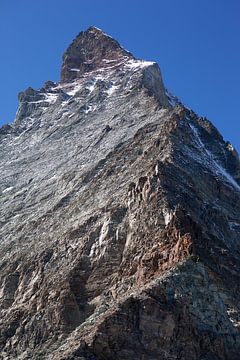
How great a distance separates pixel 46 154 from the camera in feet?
296

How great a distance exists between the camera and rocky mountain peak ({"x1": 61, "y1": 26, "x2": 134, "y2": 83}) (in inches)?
5595

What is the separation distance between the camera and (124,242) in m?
46.7

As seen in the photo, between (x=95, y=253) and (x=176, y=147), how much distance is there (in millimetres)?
17100

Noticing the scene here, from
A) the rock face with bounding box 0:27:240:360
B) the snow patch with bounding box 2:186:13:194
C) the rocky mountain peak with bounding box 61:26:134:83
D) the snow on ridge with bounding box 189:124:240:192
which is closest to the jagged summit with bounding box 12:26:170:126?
the rocky mountain peak with bounding box 61:26:134:83

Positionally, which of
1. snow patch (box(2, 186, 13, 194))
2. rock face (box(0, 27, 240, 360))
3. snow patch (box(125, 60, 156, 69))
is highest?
snow patch (box(125, 60, 156, 69))

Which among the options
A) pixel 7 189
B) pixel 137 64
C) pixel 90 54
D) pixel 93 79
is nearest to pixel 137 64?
pixel 137 64

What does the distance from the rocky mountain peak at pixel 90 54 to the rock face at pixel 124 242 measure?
47.7 meters

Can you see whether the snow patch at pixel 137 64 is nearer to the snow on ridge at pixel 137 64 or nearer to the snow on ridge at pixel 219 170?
the snow on ridge at pixel 137 64

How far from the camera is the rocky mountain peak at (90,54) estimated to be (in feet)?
466

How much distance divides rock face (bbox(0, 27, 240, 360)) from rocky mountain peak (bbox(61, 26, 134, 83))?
1878 inches

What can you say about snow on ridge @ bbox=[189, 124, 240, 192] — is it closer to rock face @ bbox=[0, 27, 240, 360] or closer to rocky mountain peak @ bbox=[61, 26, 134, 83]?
rock face @ bbox=[0, 27, 240, 360]

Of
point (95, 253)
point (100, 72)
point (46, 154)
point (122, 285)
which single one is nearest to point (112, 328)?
point (122, 285)

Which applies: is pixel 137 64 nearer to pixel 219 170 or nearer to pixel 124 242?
pixel 219 170

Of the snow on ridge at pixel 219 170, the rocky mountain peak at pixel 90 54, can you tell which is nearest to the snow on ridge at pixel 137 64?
the rocky mountain peak at pixel 90 54
